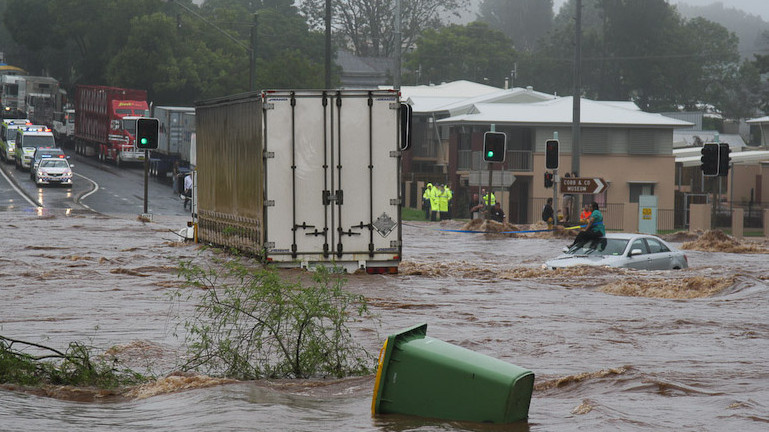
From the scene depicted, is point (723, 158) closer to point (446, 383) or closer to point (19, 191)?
point (446, 383)


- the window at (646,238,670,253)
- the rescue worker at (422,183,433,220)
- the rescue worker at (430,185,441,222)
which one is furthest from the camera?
the rescue worker at (422,183,433,220)

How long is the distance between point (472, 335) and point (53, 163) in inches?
1634

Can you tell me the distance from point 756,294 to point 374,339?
873 centimetres

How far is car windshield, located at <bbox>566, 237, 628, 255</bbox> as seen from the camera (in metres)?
23.2

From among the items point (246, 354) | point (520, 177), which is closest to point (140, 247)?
point (246, 354)

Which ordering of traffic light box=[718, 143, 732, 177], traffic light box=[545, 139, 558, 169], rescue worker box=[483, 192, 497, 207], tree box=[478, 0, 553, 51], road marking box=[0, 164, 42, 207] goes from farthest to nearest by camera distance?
tree box=[478, 0, 553, 51], road marking box=[0, 164, 42, 207], rescue worker box=[483, 192, 497, 207], traffic light box=[545, 139, 558, 169], traffic light box=[718, 143, 732, 177]

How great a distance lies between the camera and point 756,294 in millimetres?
20500

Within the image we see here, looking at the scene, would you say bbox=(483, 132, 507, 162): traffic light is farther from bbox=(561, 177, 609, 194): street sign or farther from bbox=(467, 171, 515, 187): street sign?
bbox=(467, 171, 515, 187): street sign

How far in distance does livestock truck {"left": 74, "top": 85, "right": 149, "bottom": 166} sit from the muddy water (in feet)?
116

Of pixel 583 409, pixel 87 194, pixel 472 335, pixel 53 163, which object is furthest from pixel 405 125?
pixel 53 163

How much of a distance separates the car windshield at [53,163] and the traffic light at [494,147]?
25.9 metres

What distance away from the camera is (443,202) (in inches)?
1896

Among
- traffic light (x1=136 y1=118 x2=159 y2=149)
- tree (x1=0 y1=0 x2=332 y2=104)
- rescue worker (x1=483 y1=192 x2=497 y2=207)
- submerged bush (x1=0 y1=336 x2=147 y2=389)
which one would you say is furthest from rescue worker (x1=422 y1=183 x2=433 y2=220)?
submerged bush (x1=0 y1=336 x2=147 y2=389)

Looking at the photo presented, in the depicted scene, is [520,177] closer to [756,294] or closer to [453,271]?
[453,271]
